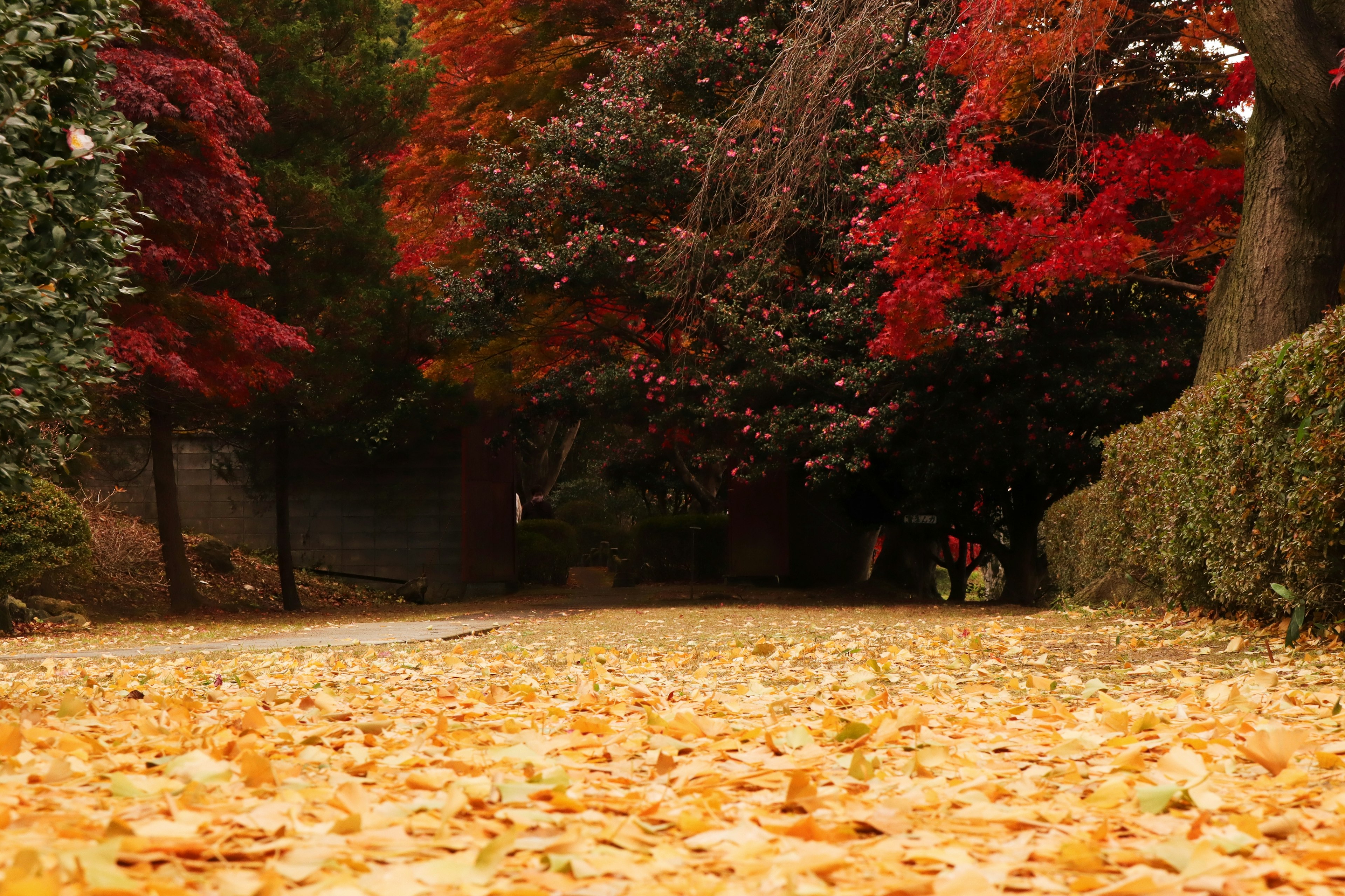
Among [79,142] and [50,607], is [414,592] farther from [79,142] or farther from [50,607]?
[79,142]

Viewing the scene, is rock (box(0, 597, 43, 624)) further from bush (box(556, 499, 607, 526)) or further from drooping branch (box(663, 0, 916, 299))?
bush (box(556, 499, 607, 526))

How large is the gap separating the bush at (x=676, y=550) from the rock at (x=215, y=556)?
6626mm

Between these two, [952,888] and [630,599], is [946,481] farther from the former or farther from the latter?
[952,888]

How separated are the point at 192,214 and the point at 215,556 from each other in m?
6.61

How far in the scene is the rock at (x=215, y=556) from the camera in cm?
1508

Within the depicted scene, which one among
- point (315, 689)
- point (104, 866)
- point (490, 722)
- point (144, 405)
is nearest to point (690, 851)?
point (104, 866)

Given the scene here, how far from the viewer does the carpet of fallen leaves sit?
1494mm

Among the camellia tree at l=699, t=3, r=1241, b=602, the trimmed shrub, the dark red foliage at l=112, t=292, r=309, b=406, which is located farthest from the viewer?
the trimmed shrub

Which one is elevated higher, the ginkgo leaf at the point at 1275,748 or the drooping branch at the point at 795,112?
the drooping branch at the point at 795,112

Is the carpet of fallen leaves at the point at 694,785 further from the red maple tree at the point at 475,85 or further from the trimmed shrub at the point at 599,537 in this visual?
the trimmed shrub at the point at 599,537

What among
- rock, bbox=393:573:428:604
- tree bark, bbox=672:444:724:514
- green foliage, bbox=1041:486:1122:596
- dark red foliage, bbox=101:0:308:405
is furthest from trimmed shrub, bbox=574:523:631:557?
green foliage, bbox=1041:486:1122:596

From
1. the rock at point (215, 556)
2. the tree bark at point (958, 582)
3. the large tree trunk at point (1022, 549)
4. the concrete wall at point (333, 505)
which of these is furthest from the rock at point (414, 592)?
the large tree trunk at point (1022, 549)

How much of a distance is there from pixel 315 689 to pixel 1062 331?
966cm

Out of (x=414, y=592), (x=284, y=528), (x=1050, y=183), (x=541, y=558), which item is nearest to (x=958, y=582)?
(x=541, y=558)
